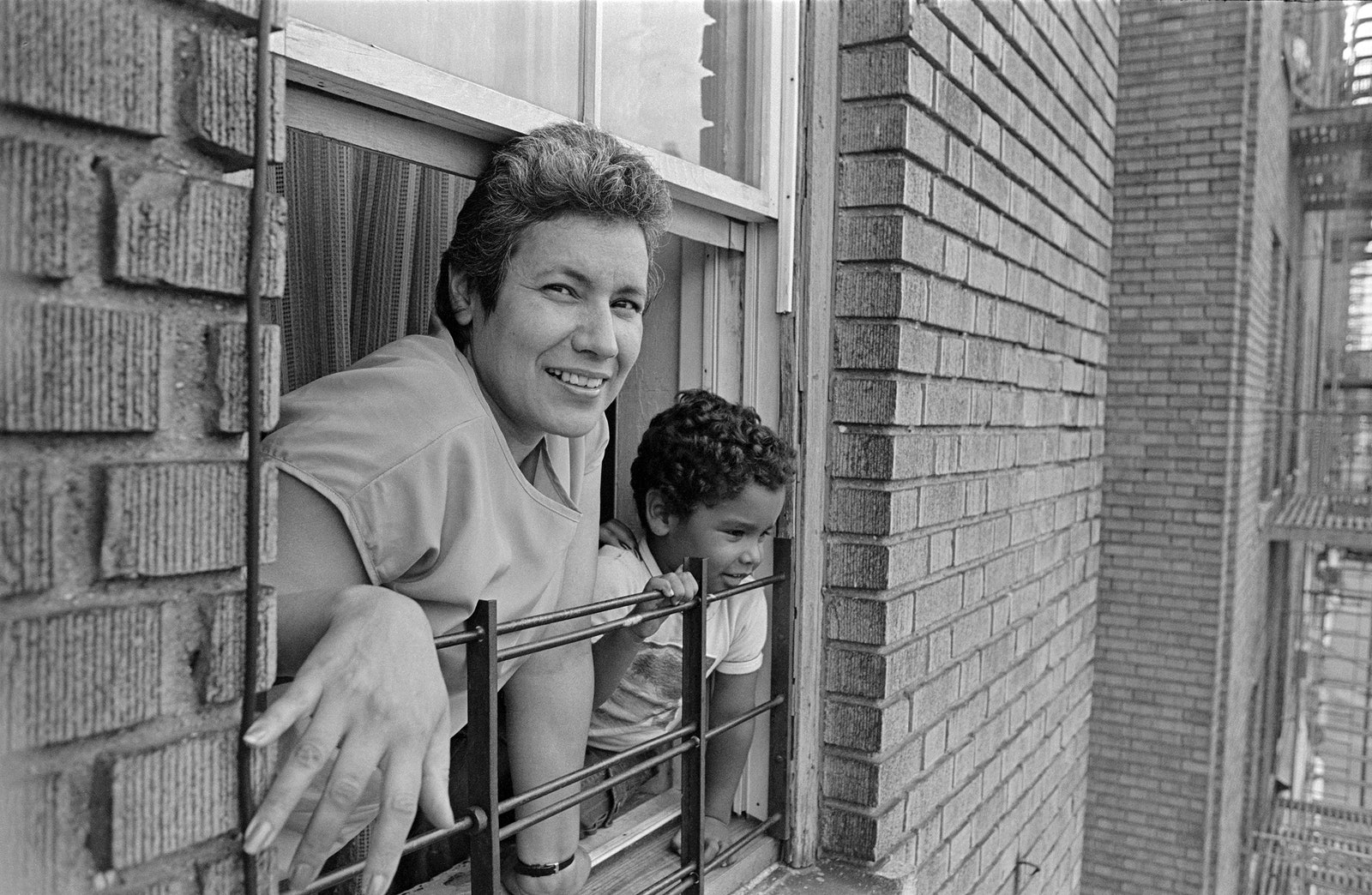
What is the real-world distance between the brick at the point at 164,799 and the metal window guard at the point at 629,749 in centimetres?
17

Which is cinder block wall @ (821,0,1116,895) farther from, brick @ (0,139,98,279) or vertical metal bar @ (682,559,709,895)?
brick @ (0,139,98,279)

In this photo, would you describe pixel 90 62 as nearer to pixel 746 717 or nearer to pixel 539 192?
pixel 539 192

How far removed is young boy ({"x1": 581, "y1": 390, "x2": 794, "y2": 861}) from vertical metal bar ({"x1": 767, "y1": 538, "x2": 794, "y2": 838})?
4 centimetres

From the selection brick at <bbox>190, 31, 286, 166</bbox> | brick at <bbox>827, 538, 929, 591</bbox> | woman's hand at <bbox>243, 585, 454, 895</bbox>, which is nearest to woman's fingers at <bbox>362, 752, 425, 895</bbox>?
woman's hand at <bbox>243, 585, 454, 895</bbox>

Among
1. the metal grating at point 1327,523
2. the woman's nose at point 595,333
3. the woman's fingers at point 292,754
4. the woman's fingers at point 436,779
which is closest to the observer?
the woman's fingers at point 292,754

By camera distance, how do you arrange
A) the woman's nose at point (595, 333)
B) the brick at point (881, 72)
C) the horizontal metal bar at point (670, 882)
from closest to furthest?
1. the woman's nose at point (595, 333)
2. the horizontal metal bar at point (670, 882)
3. the brick at point (881, 72)

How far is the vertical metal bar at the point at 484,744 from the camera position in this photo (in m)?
1.45

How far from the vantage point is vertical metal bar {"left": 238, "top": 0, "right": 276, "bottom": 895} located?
1.03 metres

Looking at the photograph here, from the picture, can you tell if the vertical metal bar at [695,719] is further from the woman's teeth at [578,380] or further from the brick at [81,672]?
the brick at [81,672]

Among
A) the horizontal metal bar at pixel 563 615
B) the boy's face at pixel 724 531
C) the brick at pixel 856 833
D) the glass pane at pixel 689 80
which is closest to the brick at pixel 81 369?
the horizontal metal bar at pixel 563 615

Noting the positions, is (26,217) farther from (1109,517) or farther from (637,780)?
(1109,517)

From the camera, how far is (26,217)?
0.86 m

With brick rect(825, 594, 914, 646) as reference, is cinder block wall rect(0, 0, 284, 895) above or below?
above

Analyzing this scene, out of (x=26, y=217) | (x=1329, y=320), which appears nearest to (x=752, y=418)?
(x=26, y=217)
